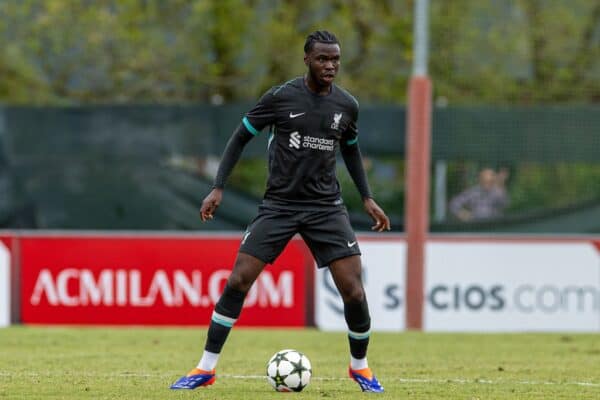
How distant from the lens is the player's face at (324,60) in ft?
26.5

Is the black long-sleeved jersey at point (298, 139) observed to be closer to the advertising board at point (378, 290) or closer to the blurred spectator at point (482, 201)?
the advertising board at point (378, 290)

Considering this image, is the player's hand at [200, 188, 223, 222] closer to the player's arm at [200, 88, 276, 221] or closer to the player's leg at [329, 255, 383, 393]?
the player's arm at [200, 88, 276, 221]

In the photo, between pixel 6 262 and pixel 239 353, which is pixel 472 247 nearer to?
pixel 239 353

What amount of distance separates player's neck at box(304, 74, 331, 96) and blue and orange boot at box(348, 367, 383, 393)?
1825 mm

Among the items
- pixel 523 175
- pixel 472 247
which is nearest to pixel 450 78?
pixel 523 175

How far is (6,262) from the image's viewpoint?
1500 centimetres

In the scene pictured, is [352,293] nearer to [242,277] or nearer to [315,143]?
[242,277]

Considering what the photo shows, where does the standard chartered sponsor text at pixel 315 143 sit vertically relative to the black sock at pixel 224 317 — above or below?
above

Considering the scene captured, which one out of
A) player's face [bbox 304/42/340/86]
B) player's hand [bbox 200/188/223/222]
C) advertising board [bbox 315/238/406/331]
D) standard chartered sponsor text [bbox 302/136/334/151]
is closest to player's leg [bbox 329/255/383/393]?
standard chartered sponsor text [bbox 302/136/334/151]

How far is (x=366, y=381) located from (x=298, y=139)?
164 centimetres

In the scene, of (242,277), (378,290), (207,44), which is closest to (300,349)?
(378,290)

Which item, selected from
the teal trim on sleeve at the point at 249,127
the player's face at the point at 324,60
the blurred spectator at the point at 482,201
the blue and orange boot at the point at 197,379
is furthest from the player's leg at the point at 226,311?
the blurred spectator at the point at 482,201

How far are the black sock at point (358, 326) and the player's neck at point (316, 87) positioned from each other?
137 cm

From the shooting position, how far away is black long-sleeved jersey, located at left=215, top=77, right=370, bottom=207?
823 centimetres
